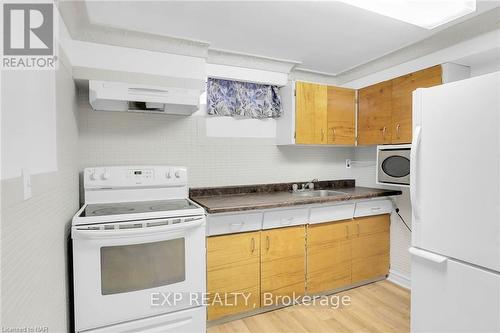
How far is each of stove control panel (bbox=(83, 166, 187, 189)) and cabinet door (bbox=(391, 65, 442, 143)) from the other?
1956mm

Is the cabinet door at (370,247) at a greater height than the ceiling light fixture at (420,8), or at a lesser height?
lesser

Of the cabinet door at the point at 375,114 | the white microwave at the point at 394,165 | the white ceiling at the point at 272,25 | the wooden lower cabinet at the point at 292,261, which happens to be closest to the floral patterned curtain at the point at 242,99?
the white ceiling at the point at 272,25

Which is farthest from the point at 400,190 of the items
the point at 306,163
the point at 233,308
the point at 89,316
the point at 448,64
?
the point at 89,316

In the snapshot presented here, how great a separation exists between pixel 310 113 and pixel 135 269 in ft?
6.77

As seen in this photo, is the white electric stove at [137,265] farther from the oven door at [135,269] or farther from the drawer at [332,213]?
the drawer at [332,213]

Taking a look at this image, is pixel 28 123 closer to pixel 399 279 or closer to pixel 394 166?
pixel 394 166

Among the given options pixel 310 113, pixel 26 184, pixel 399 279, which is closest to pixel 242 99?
pixel 310 113

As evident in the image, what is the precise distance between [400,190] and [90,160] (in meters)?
2.93

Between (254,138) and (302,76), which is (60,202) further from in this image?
(302,76)

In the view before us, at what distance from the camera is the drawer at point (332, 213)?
239 cm

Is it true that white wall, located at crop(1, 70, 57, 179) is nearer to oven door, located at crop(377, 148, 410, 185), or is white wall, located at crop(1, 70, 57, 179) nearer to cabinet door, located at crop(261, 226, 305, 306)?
cabinet door, located at crop(261, 226, 305, 306)

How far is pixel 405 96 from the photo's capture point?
242 centimetres

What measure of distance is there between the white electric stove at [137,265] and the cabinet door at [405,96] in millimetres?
1896
